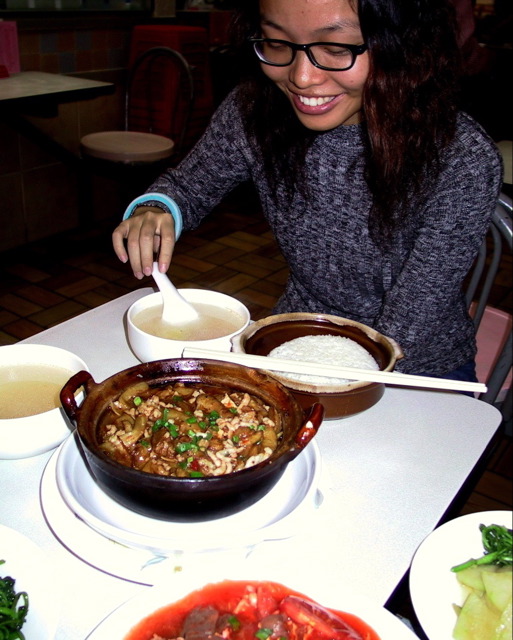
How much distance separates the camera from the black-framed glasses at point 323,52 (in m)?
1.27

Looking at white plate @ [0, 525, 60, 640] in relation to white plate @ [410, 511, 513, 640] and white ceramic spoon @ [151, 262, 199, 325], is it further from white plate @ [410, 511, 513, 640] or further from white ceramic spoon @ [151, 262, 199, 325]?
Result: white ceramic spoon @ [151, 262, 199, 325]

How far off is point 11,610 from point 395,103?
118 cm

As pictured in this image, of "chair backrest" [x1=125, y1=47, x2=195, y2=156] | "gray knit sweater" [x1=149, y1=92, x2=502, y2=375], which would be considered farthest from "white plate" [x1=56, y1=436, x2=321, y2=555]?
"chair backrest" [x1=125, y1=47, x2=195, y2=156]

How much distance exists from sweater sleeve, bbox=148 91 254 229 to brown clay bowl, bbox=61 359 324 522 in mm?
955

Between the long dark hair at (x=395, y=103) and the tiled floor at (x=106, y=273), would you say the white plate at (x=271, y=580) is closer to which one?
the long dark hair at (x=395, y=103)

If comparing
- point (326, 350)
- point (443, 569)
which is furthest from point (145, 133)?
point (443, 569)

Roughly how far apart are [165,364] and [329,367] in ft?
0.89

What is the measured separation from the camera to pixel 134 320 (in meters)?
1.29

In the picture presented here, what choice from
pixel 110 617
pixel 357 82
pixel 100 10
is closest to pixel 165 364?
pixel 110 617

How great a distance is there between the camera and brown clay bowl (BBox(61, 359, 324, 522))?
73cm

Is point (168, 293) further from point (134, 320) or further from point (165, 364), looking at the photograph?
point (165, 364)

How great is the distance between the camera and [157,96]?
4.48m

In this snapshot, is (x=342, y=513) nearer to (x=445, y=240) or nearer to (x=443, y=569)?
(x=443, y=569)

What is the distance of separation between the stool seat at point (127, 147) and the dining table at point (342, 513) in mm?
2513
